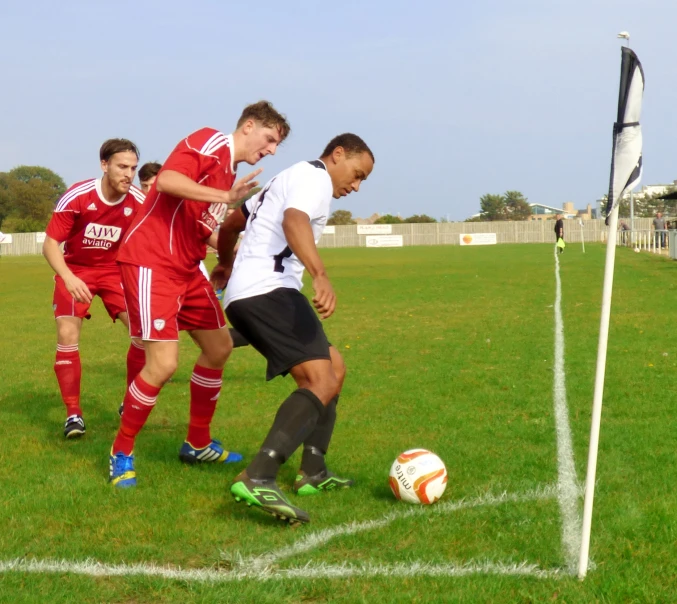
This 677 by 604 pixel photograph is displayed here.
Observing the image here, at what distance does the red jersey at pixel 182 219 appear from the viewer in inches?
199

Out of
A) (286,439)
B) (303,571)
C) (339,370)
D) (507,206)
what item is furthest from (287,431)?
(507,206)

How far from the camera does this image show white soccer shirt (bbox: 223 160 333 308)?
178 inches

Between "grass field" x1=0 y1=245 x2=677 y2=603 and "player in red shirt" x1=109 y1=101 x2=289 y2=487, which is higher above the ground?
"player in red shirt" x1=109 y1=101 x2=289 y2=487

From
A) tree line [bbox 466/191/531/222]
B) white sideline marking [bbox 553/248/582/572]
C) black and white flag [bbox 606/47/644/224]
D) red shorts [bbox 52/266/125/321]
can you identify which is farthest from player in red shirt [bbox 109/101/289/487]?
tree line [bbox 466/191/531/222]

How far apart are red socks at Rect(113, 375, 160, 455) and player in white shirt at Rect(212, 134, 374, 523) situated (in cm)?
97

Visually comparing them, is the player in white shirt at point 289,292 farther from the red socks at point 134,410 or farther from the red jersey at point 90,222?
the red jersey at point 90,222

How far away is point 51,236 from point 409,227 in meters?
75.2

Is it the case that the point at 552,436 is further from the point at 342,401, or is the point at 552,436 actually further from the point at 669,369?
the point at 669,369

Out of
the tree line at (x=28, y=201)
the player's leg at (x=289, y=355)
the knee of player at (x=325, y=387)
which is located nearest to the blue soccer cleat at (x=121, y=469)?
the player's leg at (x=289, y=355)

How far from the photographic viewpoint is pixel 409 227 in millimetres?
81062

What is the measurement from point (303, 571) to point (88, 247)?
3960 millimetres

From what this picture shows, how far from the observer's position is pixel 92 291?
23.0 ft

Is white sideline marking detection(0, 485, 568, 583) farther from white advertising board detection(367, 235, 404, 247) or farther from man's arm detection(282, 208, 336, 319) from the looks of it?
white advertising board detection(367, 235, 404, 247)

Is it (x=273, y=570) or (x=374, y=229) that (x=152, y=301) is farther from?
(x=374, y=229)
